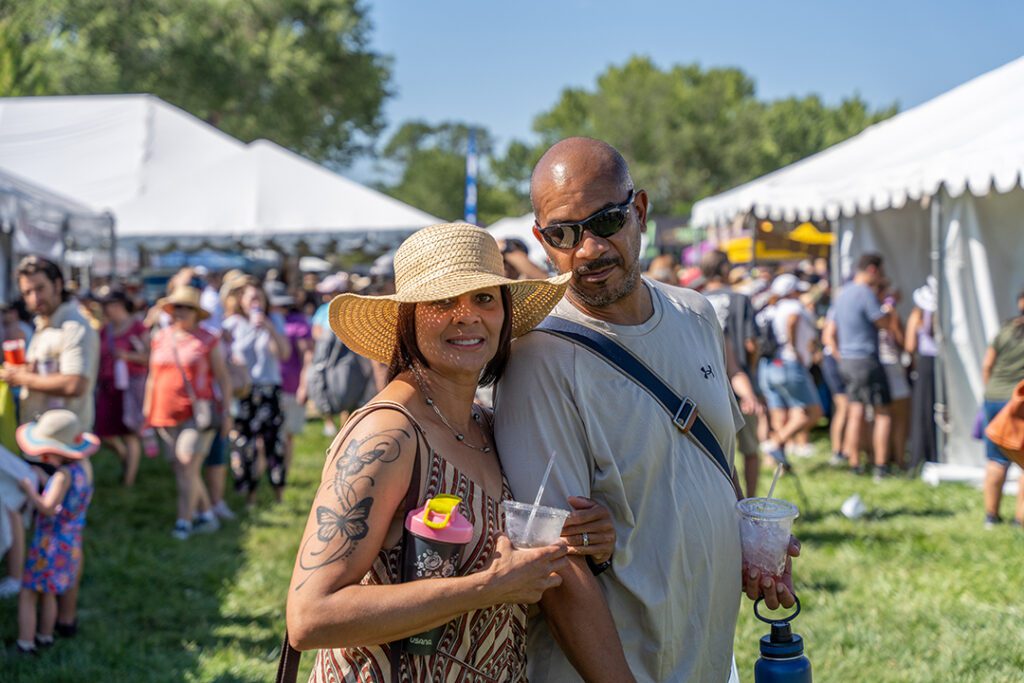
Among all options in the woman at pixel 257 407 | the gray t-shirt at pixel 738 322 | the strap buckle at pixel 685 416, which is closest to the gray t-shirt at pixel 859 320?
the gray t-shirt at pixel 738 322

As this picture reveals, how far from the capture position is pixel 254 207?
17.8 m

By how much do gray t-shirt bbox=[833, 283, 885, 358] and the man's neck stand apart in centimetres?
757

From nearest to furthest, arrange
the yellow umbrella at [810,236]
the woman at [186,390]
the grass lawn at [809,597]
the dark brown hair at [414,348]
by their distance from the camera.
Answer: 1. the dark brown hair at [414,348]
2. the grass lawn at [809,597]
3. the woman at [186,390]
4. the yellow umbrella at [810,236]

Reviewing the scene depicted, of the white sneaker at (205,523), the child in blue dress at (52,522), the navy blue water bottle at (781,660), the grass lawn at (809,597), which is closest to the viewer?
the navy blue water bottle at (781,660)

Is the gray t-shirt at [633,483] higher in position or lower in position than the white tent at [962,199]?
lower

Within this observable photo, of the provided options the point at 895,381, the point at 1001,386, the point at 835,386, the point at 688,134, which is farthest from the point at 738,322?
the point at 688,134

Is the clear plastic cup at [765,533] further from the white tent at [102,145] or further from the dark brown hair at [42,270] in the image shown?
the white tent at [102,145]

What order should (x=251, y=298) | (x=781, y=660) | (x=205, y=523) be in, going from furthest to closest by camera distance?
(x=251, y=298) < (x=205, y=523) < (x=781, y=660)

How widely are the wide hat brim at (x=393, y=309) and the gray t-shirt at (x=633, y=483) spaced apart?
59 millimetres

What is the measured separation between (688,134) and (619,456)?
67736mm

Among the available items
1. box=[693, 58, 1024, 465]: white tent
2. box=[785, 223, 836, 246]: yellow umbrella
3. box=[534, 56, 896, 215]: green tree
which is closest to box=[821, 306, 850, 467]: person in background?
box=[693, 58, 1024, 465]: white tent

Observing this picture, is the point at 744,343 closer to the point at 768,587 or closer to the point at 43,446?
the point at 43,446

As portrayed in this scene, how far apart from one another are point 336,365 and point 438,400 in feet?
23.8

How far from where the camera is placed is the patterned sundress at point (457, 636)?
2020 mm
